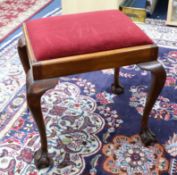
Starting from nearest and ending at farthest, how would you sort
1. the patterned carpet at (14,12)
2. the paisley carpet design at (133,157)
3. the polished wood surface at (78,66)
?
1. the polished wood surface at (78,66)
2. the paisley carpet design at (133,157)
3. the patterned carpet at (14,12)

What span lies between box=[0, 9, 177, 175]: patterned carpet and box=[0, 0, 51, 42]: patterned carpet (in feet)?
1.95

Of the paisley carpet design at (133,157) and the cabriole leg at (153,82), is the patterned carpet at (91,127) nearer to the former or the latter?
the paisley carpet design at (133,157)

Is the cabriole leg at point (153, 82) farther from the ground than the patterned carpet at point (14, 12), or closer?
farther from the ground

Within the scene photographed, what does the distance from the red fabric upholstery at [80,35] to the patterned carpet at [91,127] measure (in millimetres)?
444

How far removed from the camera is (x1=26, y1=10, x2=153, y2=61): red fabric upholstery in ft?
3.22

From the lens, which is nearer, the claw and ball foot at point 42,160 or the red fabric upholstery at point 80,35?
the red fabric upholstery at point 80,35

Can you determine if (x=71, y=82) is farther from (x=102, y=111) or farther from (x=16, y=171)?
A: (x=16, y=171)

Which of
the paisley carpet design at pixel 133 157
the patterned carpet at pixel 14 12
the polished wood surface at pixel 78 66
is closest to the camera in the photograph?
the polished wood surface at pixel 78 66

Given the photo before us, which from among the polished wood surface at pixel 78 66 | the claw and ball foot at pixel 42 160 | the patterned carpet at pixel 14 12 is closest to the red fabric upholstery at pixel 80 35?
the polished wood surface at pixel 78 66

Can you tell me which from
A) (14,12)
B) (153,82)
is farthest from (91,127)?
(14,12)

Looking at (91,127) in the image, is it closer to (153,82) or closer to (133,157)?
(133,157)

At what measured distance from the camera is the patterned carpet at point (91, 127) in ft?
3.82

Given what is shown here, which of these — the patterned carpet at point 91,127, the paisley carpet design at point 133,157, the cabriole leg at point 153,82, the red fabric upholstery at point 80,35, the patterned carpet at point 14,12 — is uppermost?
the red fabric upholstery at point 80,35

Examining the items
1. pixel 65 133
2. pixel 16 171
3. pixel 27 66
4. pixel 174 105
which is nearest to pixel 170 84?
pixel 174 105
